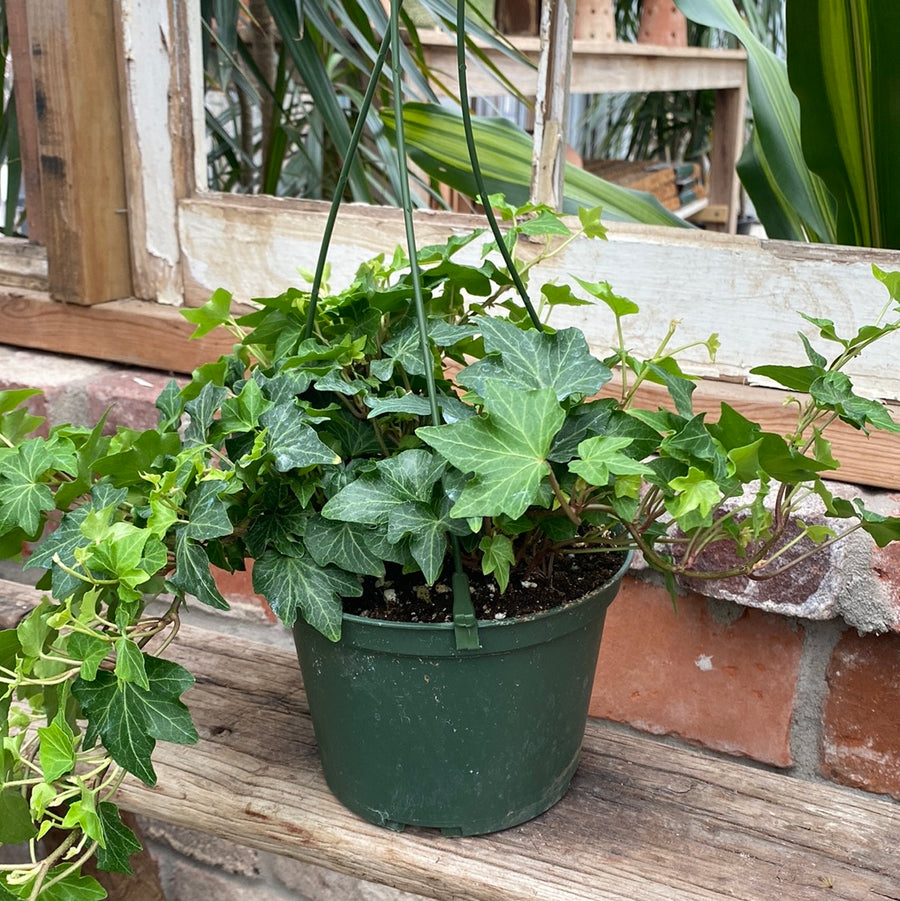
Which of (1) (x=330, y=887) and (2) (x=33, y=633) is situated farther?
(1) (x=330, y=887)

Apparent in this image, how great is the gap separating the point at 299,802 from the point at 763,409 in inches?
20.4

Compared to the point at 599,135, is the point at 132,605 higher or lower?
lower

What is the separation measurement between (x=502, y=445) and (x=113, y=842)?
33 cm

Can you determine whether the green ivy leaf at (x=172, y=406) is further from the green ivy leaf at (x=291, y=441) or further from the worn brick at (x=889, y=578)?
the worn brick at (x=889, y=578)

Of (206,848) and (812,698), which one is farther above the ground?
(812,698)

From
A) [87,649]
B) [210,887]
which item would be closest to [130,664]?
[87,649]

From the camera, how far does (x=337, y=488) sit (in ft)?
1.99

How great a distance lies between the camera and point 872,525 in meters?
0.61

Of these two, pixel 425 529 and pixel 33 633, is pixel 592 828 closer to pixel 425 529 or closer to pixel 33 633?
pixel 425 529

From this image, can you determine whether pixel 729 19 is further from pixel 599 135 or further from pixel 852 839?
pixel 599 135

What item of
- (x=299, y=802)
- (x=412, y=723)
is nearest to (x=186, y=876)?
(x=299, y=802)

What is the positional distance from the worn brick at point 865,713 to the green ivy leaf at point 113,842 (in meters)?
0.61

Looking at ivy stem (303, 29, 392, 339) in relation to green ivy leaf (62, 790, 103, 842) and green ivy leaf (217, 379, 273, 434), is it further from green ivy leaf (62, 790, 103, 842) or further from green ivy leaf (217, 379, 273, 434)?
green ivy leaf (62, 790, 103, 842)

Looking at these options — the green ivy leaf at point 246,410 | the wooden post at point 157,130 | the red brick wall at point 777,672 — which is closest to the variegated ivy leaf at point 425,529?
the green ivy leaf at point 246,410
